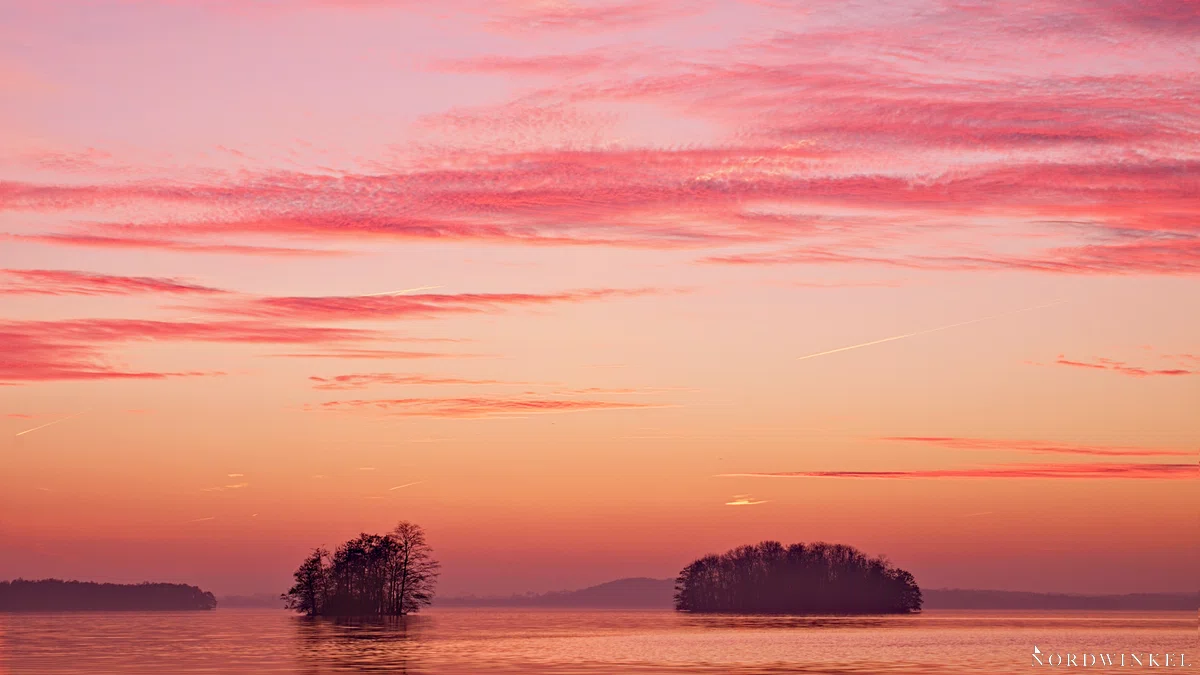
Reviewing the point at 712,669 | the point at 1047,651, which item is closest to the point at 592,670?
the point at 712,669

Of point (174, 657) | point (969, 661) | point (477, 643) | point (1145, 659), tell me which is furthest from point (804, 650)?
point (174, 657)

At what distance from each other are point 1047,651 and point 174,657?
3009 inches

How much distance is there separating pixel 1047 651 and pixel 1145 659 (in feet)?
64.3

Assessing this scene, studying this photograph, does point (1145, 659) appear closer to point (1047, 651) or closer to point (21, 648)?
point (1047, 651)

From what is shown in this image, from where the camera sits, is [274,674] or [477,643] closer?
[274,674]

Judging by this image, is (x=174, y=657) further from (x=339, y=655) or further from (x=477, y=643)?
(x=477, y=643)

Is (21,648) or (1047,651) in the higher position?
(21,648)

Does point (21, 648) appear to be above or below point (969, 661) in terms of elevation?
above

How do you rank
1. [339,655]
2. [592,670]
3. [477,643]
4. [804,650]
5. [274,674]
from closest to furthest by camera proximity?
[274,674], [592,670], [339,655], [804,650], [477,643]

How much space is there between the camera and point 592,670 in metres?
86.8

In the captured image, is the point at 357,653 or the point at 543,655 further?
the point at 543,655

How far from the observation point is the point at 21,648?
408 ft

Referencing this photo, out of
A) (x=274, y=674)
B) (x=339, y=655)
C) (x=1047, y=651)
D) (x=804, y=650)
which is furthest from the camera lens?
(x=1047, y=651)

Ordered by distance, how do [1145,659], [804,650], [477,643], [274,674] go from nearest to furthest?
[274,674], [1145,659], [804,650], [477,643]
